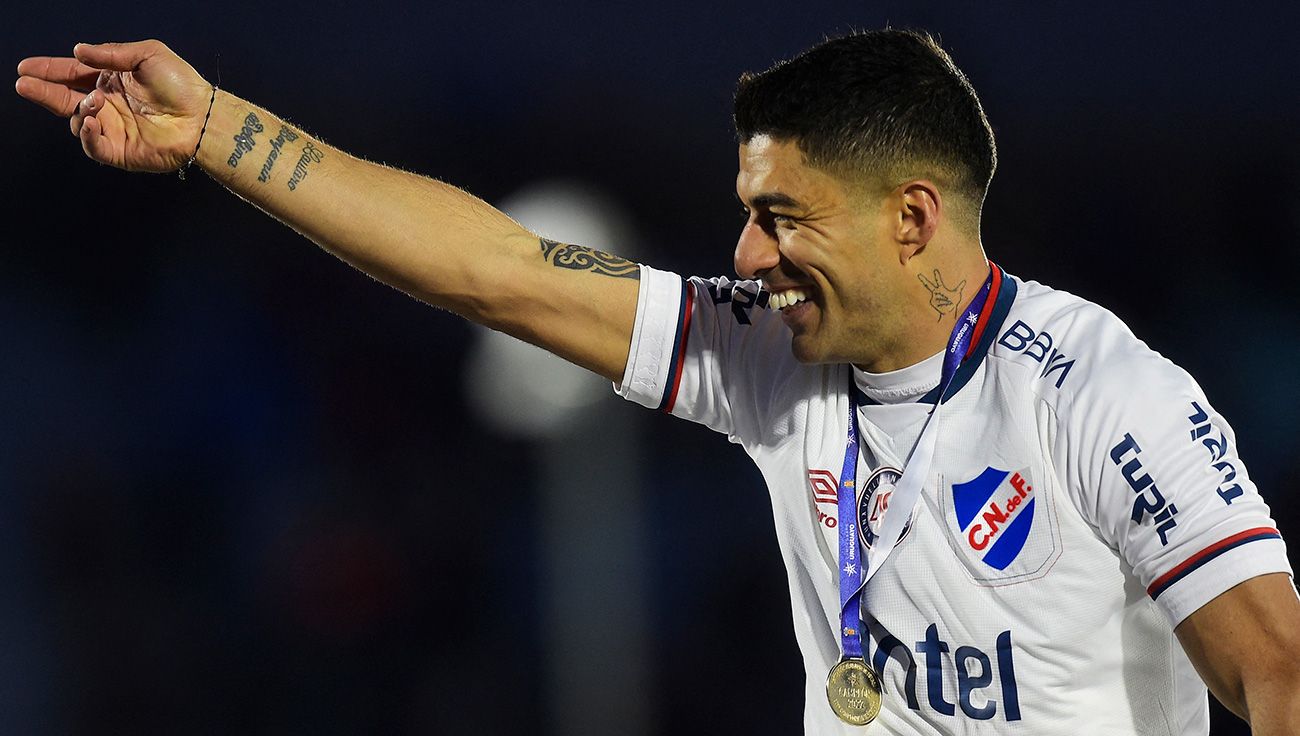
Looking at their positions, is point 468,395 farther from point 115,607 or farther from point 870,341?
point 870,341

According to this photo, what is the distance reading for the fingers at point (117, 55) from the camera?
1.51m

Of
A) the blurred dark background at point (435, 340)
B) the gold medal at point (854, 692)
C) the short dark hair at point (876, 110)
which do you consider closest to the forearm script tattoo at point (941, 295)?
the short dark hair at point (876, 110)

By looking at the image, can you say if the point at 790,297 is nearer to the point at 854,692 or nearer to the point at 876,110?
the point at 876,110

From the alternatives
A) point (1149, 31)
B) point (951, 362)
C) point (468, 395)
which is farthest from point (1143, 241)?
point (951, 362)

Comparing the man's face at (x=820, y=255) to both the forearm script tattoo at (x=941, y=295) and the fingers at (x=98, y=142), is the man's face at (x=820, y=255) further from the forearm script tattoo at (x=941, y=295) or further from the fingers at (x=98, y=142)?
the fingers at (x=98, y=142)

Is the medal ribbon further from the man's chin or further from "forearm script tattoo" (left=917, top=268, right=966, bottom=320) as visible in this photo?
the man's chin

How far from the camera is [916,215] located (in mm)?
1596

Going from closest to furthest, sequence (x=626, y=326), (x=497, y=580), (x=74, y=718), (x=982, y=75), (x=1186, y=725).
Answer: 1. (x=1186, y=725)
2. (x=626, y=326)
3. (x=74, y=718)
4. (x=497, y=580)
5. (x=982, y=75)

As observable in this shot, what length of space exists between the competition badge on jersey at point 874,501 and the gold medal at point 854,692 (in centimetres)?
16

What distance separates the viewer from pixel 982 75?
389 cm

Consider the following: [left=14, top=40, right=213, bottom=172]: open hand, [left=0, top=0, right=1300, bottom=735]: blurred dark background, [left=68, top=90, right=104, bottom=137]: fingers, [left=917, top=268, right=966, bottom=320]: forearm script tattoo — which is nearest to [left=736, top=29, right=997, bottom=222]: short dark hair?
[left=917, top=268, right=966, bottom=320]: forearm script tattoo

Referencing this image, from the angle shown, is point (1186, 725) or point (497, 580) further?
point (497, 580)

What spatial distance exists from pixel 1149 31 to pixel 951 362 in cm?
284

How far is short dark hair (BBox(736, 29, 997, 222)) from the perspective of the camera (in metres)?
1.57
